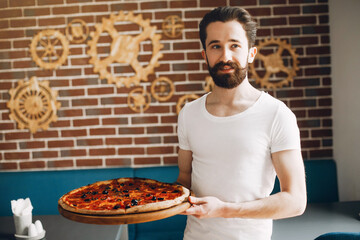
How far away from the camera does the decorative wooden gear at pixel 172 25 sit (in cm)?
268

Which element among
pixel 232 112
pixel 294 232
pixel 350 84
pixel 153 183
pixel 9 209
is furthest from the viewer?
pixel 9 209

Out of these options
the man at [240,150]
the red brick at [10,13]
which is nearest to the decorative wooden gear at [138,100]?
the red brick at [10,13]

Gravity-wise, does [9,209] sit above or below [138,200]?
below

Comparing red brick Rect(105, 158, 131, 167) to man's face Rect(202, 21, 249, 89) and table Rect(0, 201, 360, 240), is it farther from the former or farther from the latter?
man's face Rect(202, 21, 249, 89)

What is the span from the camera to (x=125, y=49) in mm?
2686

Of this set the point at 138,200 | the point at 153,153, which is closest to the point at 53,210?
the point at 153,153

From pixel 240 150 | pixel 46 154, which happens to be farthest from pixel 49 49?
pixel 240 150

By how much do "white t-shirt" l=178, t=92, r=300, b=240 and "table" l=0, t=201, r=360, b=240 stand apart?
2.34ft

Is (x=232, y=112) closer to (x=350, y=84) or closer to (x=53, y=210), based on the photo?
(x=350, y=84)

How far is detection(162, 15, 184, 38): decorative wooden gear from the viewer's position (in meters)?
2.68

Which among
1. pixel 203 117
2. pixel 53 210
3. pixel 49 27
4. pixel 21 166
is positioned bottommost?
pixel 53 210

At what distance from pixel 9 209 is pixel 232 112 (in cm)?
220

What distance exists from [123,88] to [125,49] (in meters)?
0.33

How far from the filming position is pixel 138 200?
1411 millimetres
